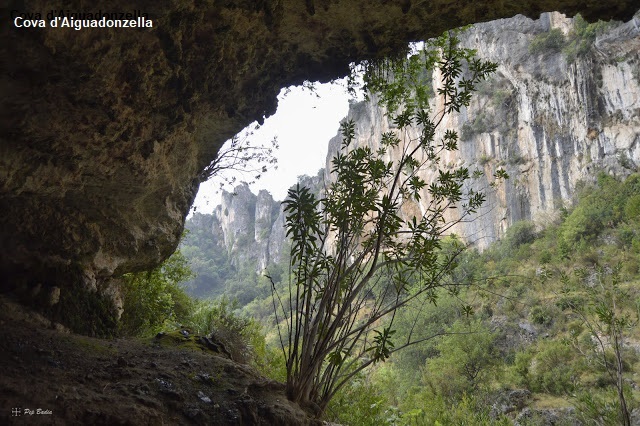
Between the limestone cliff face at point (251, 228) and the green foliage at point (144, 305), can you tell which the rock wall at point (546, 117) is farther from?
the limestone cliff face at point (251, 228)

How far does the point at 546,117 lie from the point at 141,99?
31785 mm

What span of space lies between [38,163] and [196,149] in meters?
1.89

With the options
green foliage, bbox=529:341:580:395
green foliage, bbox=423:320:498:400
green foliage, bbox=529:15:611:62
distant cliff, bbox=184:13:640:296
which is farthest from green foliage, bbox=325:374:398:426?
green foliage, bbox=529:15:611:62

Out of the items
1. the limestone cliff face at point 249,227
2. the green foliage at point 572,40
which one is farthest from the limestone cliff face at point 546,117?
the limestone cliff face at point 249,227

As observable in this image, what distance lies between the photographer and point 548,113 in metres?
29.0

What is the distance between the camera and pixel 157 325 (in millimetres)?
6824

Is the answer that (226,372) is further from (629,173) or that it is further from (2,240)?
(629,173)

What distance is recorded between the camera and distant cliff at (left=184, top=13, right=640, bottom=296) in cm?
2391

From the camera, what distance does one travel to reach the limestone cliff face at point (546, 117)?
23.9 metres

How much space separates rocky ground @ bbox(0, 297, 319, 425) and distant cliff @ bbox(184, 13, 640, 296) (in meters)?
19.2

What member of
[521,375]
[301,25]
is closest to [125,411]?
[301,25]

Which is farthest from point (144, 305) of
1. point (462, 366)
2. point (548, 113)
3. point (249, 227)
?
point (249, 227)

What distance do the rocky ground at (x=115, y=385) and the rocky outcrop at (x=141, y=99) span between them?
0.80 metres

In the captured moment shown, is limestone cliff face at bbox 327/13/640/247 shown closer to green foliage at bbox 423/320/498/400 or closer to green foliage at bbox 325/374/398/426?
green foliage at bbox 423/320/498/400
